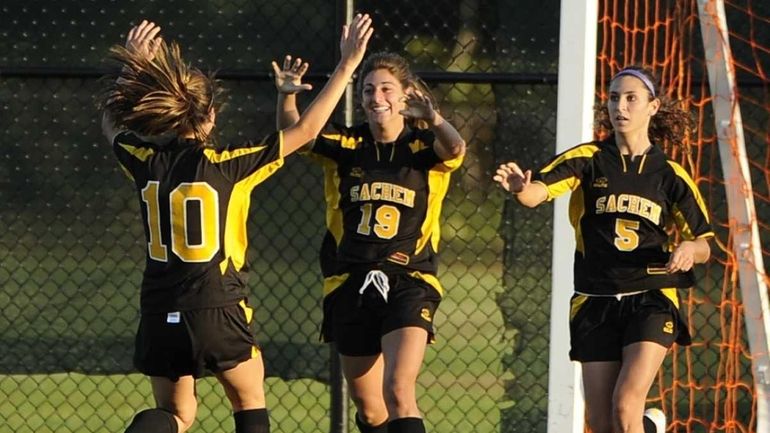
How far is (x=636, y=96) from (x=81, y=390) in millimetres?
3694

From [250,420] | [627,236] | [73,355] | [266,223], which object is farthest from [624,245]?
[73,355]

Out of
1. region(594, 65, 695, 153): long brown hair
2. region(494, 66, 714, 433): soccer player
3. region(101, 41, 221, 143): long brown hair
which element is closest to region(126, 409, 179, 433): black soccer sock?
region(101, 41, 221, 143): long brown hair

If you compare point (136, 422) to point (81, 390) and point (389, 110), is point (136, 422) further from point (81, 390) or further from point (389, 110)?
point (81, 390)

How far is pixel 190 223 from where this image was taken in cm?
502

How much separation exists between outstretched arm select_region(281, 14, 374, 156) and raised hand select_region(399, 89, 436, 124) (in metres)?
0.38

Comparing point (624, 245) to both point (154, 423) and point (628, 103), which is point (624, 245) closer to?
point (628, 103)

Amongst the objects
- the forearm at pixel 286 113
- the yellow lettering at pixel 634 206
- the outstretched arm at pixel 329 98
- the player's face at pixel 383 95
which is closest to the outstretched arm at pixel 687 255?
the yellow lettering at pixel 634 206

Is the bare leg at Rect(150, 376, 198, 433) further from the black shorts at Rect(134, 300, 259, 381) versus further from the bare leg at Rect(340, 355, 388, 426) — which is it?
the bare leg at Rect(340, 355, 388, 426)

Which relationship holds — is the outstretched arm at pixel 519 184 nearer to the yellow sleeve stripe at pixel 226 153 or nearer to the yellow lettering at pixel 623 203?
the yellow lettering at pixel 623 203

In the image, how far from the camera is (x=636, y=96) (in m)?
5.68

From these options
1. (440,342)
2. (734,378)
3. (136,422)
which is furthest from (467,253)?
(136,422)

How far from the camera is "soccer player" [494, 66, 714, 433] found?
5539mm

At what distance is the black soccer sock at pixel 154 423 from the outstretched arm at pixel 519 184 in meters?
1.49

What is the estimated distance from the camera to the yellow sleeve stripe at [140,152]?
16.9 feet
